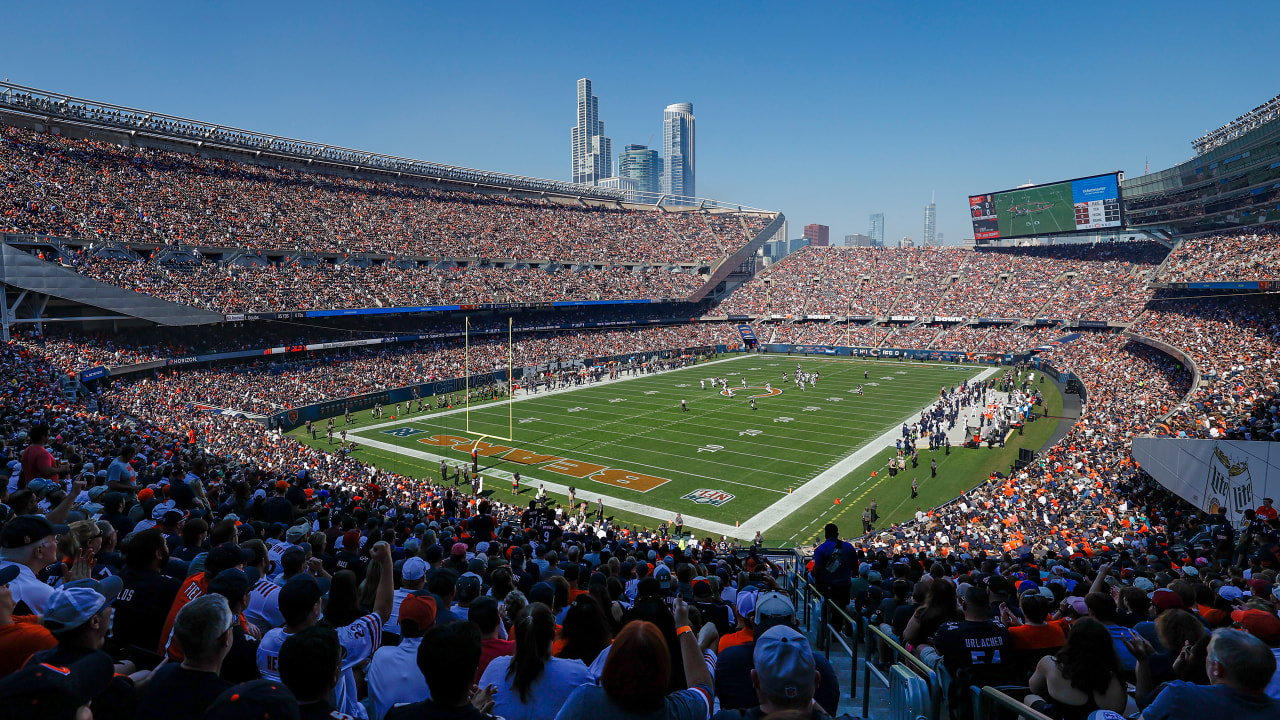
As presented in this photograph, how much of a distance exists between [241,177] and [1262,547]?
60840 millimetres

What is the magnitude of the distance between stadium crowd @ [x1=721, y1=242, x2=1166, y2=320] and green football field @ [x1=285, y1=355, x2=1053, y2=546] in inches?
842

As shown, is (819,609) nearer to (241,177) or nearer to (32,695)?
(32,695)

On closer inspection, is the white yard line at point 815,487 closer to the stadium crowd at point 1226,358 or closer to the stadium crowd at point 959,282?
the stadium crowd at point 1226,358

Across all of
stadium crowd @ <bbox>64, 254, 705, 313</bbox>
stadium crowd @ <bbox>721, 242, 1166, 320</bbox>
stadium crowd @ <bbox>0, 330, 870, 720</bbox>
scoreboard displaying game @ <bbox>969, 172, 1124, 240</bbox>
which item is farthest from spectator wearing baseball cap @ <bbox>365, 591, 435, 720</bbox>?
scoreboard displaying game @ <bbox>969, 172, 1124, 240</bbox>

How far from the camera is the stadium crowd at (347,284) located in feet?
125

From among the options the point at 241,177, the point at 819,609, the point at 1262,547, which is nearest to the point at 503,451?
the point at 819,609

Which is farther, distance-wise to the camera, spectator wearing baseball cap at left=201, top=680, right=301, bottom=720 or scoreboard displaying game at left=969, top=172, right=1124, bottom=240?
scoreboard displaying game at left=969, top=172, right=1124, bottom=240

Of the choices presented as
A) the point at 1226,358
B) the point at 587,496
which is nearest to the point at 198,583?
the point at 587,496

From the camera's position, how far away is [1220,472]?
15.9 metres

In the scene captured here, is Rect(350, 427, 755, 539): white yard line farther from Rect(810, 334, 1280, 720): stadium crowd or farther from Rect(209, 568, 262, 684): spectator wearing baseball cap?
Rect(209, 568, 262, 684): spectator wearing baseball cap

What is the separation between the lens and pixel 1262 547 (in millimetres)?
9469

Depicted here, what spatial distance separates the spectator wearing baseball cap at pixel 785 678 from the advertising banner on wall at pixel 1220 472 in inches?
696

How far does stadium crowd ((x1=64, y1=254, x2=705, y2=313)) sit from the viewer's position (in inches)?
1502

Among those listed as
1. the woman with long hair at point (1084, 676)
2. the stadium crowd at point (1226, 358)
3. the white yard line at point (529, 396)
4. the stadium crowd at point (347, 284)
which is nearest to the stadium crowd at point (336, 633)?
the woman with long hair at point (1084, 676)
